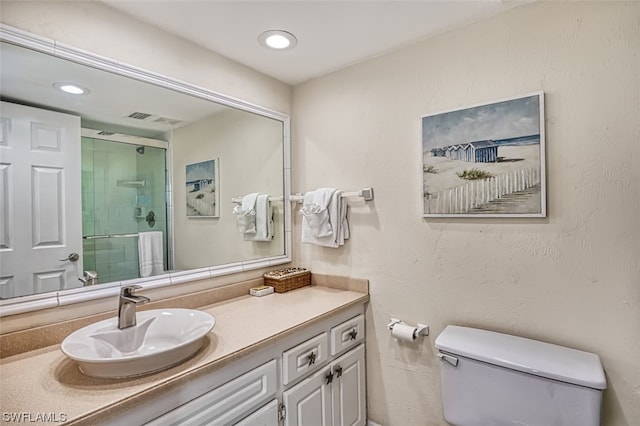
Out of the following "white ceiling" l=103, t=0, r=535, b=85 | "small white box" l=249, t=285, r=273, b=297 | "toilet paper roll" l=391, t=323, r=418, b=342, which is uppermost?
"white ceiling" l=103, t=0, r=535, b=85

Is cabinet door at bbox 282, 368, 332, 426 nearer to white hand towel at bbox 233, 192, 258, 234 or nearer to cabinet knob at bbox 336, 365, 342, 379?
cabinet knob at bbox 336, 365, 342, 379

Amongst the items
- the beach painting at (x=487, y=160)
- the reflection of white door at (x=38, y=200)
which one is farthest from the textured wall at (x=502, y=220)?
the reflection of white door at (x=38, y=200)

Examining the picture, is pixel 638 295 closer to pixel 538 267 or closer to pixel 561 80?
pixel 538 267

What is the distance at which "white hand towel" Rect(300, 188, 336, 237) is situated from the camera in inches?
73.8

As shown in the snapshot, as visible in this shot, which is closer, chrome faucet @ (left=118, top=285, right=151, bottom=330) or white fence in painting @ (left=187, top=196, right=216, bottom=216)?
chrome faucet @ (left=118, top=285, right=151, bottom=330)

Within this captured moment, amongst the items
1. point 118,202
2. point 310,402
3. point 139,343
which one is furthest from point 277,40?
point 310,402

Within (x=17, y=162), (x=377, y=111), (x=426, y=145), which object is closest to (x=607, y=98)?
(x=426, y=145)

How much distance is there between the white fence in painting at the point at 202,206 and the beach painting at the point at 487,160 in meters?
1.14

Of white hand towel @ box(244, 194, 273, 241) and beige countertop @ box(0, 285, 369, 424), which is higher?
white hand towel @ box(244, 194, 273, 241)

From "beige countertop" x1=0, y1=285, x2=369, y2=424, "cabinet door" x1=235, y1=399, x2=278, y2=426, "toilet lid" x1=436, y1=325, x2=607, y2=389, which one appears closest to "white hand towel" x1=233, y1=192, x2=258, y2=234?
"beige countertop" x1=0, y1=285, x2=369, y2=424

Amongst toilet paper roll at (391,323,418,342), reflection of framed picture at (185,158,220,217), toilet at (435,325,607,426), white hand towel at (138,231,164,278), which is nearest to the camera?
toilet at (435,325,607,426)

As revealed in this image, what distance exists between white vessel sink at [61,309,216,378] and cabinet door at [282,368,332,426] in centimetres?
48

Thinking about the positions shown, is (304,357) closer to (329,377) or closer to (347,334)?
(329,377)

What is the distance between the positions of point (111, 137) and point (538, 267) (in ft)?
6.22
